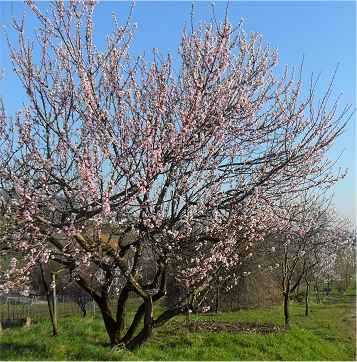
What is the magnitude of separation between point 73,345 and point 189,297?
1987 mm

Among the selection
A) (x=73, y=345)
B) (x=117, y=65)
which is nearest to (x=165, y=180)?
(x=117, y=65)

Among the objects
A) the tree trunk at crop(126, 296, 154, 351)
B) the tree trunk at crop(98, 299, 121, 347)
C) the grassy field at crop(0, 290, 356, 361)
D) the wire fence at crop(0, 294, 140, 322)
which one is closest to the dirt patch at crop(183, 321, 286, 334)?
the grassy field at crop(0, 290, 356, 361)

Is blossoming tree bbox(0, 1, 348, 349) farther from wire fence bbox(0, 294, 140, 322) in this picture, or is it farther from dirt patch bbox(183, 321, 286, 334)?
wire fence bbox(0, 294, 140, 322)

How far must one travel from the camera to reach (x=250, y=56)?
6535 mm

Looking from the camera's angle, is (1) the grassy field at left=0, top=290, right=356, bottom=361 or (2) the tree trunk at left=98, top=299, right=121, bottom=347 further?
(2) the tree trunk at left=98, top=299, right=121, bottom=347

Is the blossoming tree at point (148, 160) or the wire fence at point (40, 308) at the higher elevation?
the blossoming tree at point (148, 160)

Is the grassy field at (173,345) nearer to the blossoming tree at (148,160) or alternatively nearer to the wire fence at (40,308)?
the blossoming tree at (148,160)

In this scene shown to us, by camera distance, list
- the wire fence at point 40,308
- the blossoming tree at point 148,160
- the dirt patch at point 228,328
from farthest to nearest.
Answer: the wire fence at point 40,308 < the dirt patch at point 228,328 < the blossoming tree at point 148,160

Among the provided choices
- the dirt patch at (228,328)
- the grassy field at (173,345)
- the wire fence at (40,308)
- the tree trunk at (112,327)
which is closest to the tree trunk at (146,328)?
the grassy field at (173,345)

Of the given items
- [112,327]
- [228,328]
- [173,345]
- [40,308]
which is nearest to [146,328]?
[112,327]

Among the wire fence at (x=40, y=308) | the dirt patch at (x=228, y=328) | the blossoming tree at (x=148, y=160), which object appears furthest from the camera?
the wire fence at (x=40, y=308)

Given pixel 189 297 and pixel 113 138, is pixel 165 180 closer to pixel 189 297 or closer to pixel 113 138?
pixel 113 138

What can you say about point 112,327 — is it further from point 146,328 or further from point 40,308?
point 40,308

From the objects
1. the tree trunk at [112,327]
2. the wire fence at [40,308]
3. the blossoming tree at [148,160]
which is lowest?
the wire fence at [40,308]
